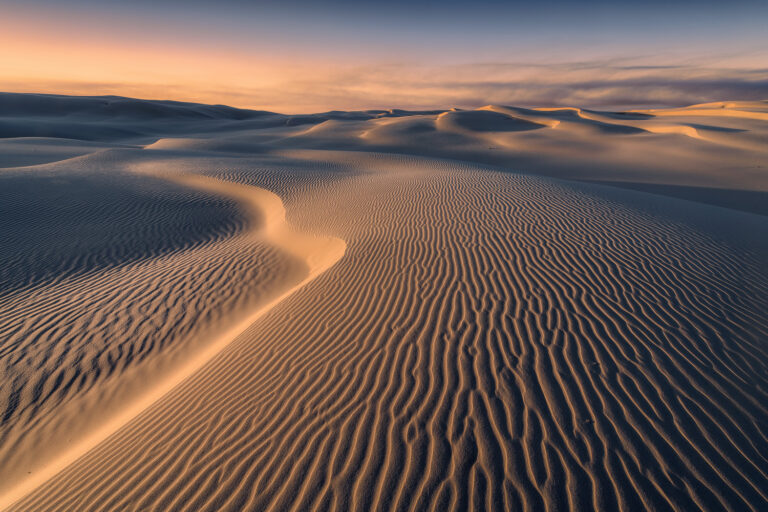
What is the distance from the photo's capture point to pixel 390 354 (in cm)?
449

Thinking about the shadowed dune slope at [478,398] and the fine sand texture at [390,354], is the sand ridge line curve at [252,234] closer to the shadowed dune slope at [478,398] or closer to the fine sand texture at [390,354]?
the fine sand texture at [390,354]

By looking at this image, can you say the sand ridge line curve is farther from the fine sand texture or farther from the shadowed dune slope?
the shadowed dune slope

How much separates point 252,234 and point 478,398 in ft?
30.3

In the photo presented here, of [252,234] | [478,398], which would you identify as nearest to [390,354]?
[478,398]

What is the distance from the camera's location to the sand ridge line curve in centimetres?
428

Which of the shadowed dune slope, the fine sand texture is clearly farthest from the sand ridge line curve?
the shadowed dune slope

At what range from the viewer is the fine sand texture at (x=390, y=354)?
3078 millimetres

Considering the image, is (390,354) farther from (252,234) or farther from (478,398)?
(252,234)

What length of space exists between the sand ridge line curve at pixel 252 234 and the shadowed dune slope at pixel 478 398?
0.46 m

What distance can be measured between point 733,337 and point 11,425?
9.24 meters

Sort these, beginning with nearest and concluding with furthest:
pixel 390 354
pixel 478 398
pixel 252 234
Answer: pixel 478 398
pixel 390 354
pixel 252 234

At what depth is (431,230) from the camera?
8.77 meters

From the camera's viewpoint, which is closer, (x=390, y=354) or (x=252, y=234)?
(x=390, y=354)

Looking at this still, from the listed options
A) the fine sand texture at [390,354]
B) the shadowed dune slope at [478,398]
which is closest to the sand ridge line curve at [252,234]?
the fine sand texture at [390,354]
